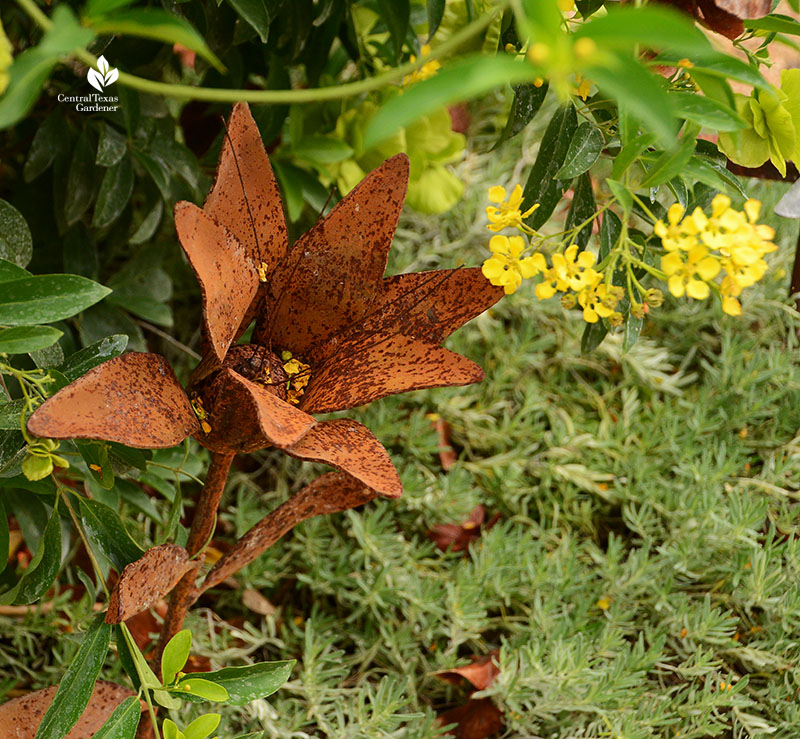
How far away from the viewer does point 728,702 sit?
66 centimetres

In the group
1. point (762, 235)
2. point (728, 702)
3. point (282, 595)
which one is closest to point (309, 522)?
point (282, 595)

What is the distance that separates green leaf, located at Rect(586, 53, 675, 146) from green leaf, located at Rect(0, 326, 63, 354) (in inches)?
12.0

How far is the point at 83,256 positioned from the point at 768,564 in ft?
2.33

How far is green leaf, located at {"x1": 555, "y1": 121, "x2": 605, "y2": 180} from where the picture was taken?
496 millimetres

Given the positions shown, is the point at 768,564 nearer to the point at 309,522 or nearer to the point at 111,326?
the point at 309,522

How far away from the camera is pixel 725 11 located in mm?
463

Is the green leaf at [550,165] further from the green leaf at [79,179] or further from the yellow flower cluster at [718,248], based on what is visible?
the green leaf at [79,179]

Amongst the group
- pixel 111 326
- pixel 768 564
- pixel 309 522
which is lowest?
pixel 768 564

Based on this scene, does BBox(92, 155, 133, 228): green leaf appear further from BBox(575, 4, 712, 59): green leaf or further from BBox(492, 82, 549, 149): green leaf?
BBox(575, 4, 712, 59): green leaf

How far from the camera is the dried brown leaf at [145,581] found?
461 mm

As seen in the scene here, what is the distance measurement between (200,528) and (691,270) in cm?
36

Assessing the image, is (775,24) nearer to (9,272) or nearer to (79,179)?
(9,272)

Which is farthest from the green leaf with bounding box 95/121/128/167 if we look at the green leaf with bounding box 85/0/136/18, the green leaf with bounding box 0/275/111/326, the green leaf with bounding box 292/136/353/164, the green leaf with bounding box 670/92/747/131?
the green leaf with bounding box 670/92/747/131

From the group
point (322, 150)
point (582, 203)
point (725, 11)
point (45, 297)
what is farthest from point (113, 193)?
point (725, 11)
